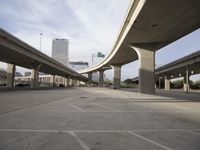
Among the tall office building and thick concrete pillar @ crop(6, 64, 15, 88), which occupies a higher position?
the tall office building

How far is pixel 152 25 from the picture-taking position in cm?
2941

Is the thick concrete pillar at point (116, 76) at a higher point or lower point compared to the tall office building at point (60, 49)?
lower

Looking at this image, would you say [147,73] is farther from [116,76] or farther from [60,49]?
[60,49]

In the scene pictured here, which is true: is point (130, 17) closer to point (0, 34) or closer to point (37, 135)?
point (0, 34)

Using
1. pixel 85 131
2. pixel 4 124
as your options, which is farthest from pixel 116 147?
pixel 4 124

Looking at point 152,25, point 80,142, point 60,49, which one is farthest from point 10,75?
point 60,49

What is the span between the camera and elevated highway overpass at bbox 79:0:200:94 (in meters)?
22.7

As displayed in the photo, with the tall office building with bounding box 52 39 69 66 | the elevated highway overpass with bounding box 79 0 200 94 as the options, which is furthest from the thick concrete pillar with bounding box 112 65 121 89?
the tall office building with bounding box 52 39 69 66

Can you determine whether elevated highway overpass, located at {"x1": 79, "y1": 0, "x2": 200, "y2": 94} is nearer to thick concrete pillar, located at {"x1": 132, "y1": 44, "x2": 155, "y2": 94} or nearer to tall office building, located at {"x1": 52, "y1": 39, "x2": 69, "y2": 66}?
thick concrete pillar, located at {"x1": 132, "y1": 44, "x2": 155, "y2": 94}

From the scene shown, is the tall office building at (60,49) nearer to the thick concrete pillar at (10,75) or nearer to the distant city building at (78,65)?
the distant city building at (78,65)

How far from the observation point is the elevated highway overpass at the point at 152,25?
74.6ft

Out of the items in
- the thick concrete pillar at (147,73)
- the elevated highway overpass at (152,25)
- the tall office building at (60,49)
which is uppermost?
the tall office building at (60,49)

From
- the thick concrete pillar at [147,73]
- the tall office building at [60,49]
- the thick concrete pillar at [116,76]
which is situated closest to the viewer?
the thick concrete pillar at [147,73]

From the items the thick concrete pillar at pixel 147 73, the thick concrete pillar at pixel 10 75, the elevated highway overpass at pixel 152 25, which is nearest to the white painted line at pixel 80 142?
the elevated highway overpass at pixel 152 25
